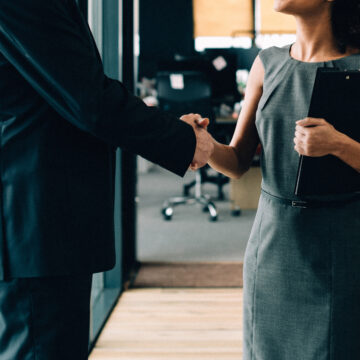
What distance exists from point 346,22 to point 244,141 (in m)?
0.40

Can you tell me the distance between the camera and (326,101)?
1.15 metres

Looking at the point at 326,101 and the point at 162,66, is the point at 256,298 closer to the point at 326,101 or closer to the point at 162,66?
the point at 326,101

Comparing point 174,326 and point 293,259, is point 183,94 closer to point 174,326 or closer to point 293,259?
point 174,326

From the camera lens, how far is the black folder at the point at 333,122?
1.13 m

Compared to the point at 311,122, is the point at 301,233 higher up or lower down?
lower down

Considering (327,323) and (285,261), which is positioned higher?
(285,261)

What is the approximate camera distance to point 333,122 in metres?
1.19

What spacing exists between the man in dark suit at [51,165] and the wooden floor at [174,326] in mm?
1429

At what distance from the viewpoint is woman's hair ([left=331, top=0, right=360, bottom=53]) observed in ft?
4.31

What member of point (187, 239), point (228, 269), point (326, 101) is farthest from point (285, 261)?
point (187, 239)

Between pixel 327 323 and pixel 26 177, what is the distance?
750mm

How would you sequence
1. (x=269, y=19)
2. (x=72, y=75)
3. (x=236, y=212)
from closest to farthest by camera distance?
(x=72, y=75), (x=236, y=212), (x=269, y=19)

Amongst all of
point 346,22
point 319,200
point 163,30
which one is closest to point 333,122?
point 319,200

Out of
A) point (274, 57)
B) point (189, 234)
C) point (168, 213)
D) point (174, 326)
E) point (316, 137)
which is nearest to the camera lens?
point (316, 137)
